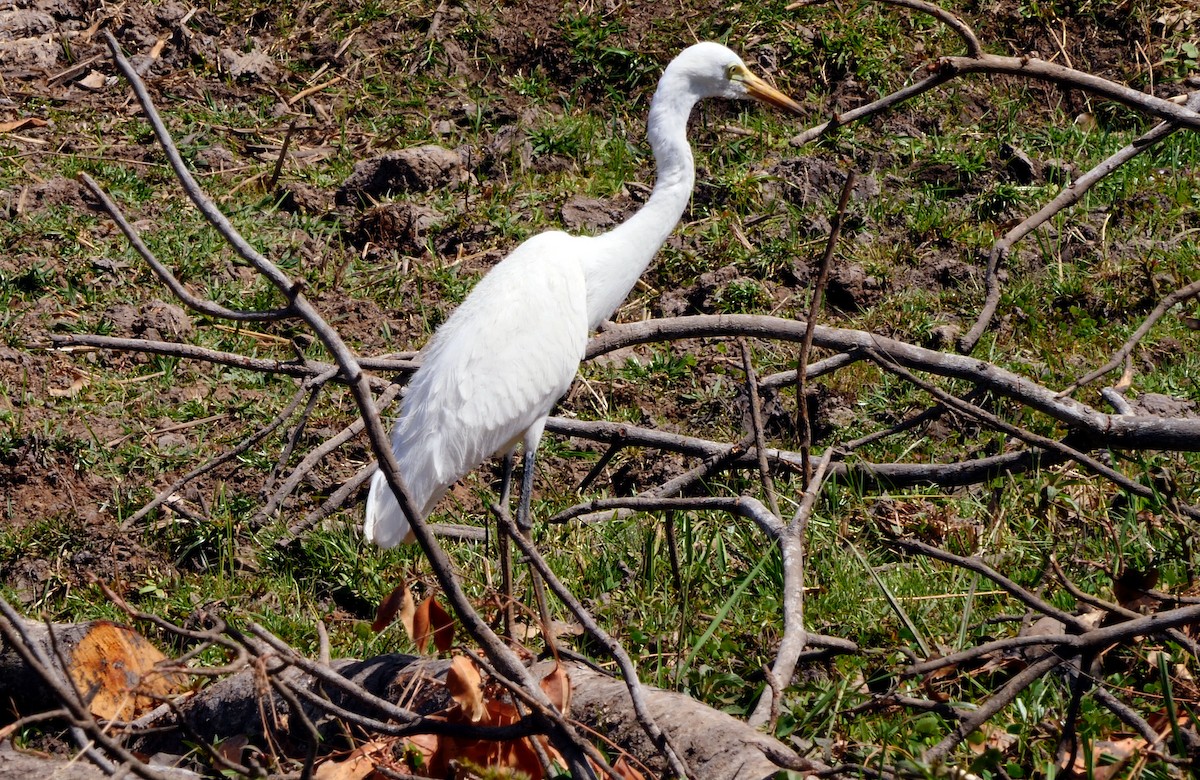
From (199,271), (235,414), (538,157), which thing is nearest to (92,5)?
(199,271)

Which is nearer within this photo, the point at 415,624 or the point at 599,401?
the point at 415,624

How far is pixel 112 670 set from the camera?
294 centimetres

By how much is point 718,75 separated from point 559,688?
261cm

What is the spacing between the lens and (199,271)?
5219mm

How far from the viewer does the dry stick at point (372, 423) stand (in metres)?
1.68

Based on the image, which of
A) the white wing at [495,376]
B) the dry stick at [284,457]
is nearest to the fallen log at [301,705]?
the dry stick at [284,457]

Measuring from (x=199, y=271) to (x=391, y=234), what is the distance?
33.2 inches

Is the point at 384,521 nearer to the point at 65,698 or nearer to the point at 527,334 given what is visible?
the point at 527,334

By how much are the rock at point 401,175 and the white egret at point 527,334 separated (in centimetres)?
161

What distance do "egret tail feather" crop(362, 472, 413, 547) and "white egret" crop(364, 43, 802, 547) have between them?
131 millimetres

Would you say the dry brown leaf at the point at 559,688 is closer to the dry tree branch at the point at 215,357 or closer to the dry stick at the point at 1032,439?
the dry stick at the point at 1032,439

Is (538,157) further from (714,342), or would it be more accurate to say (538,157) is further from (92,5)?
(92,5)

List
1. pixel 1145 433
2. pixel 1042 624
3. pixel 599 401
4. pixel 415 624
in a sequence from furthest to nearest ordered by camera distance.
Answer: pixel 599 401 < pixel 1145 433 < pixel 1042 624 < pixel 415 624

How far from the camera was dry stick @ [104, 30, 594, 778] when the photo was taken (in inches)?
66.0
